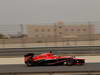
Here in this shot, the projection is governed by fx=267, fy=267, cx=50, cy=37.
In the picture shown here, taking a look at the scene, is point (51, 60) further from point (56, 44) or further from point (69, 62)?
point (56, 44)

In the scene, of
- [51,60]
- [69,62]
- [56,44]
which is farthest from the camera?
[56,44]

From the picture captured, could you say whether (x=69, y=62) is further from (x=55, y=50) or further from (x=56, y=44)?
(x=56, y=44)

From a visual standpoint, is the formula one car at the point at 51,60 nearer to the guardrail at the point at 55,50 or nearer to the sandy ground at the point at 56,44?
the guardrail at the point at 55,50

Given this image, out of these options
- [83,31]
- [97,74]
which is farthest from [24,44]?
[97,74]

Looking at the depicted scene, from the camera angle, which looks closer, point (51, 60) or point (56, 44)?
point (51, 60)

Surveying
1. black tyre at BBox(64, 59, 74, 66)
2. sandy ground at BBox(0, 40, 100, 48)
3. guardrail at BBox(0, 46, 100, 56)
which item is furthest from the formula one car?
sandy ground at BBox(0, 40, 100, 48)

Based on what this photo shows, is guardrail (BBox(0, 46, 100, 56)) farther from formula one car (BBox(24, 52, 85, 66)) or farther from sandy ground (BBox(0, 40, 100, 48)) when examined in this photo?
formula one car (BBox(24, 52, 85, 66))

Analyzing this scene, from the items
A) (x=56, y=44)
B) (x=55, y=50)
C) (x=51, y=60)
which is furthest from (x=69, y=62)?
(x=56, y=44)

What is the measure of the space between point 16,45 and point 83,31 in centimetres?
641

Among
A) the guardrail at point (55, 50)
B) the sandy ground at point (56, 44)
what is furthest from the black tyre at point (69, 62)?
the sandy ground at point (56, 44)

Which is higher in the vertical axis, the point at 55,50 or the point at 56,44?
the point at 56,44

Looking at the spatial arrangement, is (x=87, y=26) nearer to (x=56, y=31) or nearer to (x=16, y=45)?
(x=56, y=31)

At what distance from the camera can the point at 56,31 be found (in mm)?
22172

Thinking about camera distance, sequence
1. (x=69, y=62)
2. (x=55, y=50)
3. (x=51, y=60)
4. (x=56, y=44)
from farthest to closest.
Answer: (x=56, y=44) → (x=55, y=50) → (x=51, y=60) → (x=69, y=62)
